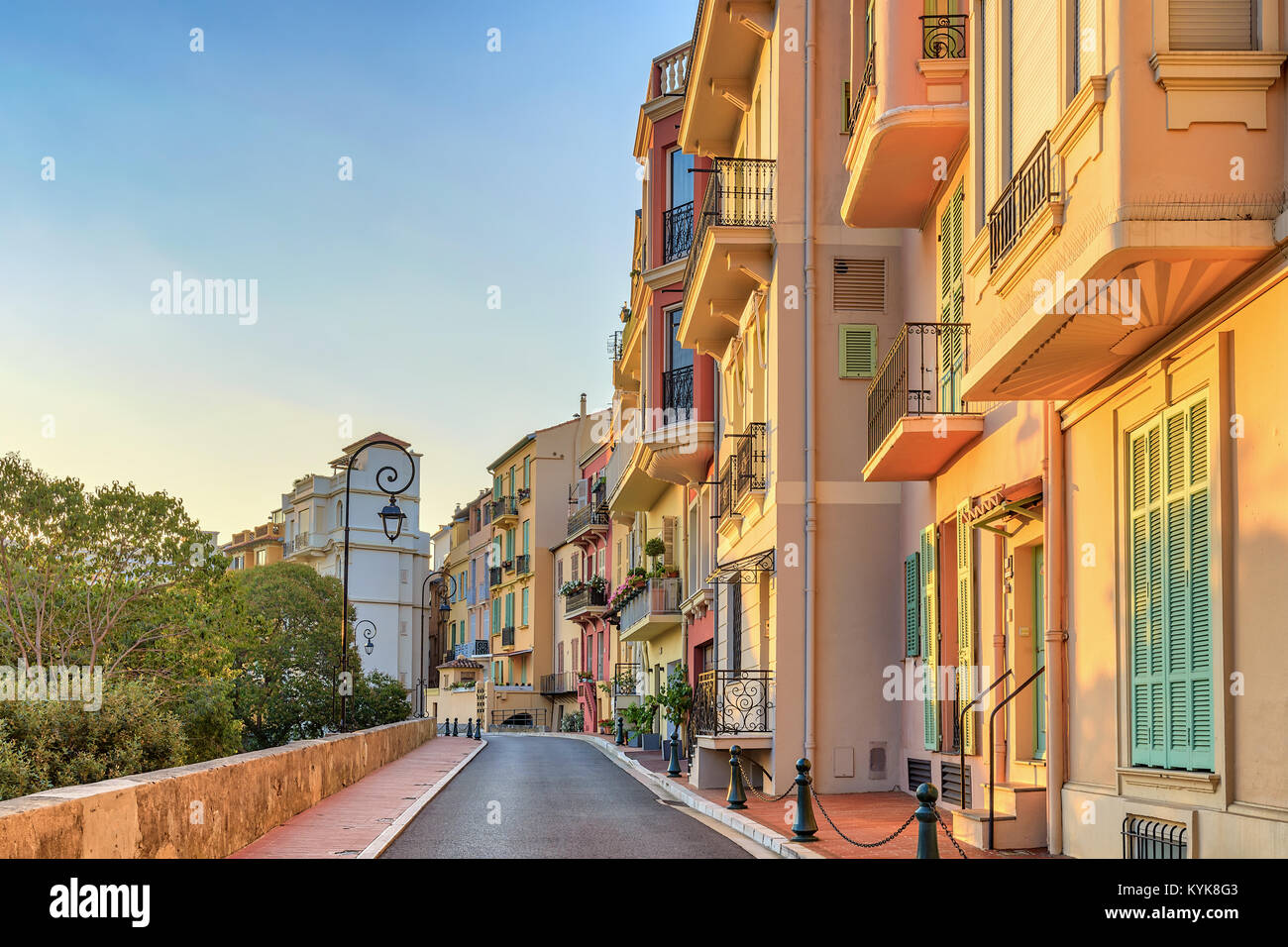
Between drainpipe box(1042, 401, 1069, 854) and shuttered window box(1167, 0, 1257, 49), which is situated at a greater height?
shuttered window box(1167, 0, 1257, 49)

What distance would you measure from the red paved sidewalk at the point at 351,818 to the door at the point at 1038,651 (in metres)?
6.36

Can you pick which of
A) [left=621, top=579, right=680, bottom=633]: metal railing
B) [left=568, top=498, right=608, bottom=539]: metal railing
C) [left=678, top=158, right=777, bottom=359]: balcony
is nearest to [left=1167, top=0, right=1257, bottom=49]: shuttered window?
[left=678, top=158, right=777, bottom=359]: balcony

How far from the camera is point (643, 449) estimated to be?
105 feet

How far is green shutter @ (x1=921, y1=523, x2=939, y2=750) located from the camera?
16297 mm

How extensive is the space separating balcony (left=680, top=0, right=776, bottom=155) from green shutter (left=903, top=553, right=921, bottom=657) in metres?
8.05

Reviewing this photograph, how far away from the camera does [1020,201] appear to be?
1035cm

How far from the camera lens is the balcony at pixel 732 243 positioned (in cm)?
2011

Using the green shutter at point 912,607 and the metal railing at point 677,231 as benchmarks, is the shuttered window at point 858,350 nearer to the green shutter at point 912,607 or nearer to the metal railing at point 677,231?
the green shutter at point 912,607

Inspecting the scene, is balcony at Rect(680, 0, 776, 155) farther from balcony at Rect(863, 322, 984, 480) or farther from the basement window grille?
the basement window grille

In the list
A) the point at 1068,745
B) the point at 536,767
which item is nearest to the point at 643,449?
the point at 536,767

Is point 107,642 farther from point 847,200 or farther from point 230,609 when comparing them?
point 847,200

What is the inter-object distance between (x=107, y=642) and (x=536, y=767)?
9.75 m

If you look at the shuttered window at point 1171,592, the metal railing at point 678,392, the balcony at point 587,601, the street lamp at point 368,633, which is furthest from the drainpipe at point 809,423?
the balcony at point 587,601
